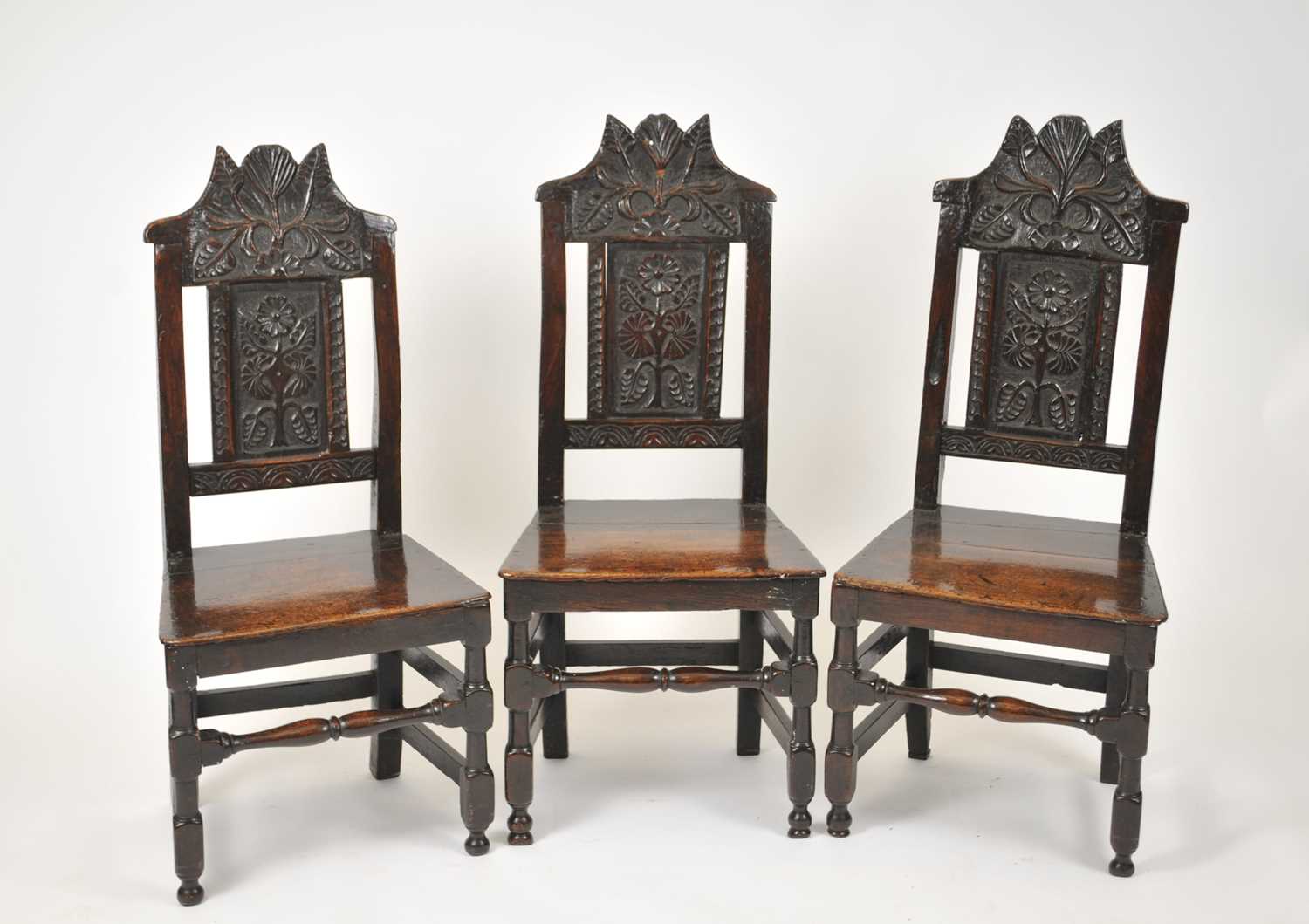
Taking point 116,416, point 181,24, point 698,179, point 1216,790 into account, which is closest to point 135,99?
point 181,24

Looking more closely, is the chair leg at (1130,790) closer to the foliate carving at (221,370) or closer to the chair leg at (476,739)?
the chair leg at (476,739)

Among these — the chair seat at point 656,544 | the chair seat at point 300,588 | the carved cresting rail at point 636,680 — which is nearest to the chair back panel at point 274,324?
the chair seat at point 300,588

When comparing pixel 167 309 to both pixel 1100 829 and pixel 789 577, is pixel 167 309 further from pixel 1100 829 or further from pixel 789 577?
pixel 1100 829

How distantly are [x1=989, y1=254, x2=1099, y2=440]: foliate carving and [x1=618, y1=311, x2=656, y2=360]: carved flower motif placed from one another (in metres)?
0.72

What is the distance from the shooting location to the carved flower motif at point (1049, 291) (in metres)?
3.33

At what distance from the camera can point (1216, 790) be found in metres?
3.33

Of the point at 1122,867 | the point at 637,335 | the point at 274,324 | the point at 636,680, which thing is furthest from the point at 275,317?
the point at 1122,867

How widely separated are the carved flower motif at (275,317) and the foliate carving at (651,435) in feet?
2.03

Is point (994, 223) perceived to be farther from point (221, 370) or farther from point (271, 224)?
point (221, 370)

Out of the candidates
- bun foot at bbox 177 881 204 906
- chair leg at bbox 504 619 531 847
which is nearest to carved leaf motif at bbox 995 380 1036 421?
chair leg at bbox 504 619 531 847

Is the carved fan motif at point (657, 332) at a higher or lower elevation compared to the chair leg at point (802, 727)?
higher

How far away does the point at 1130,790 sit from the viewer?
9.59ft

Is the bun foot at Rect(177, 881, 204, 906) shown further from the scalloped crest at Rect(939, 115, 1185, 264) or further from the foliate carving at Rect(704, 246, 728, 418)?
the scalloped crest at Rect(939, 115, 1185, 264)

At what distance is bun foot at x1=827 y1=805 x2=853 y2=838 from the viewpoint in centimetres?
314
